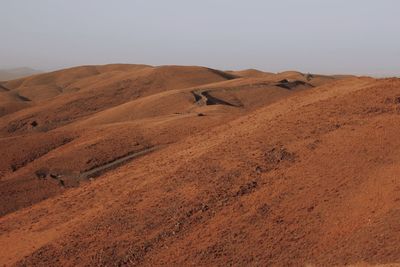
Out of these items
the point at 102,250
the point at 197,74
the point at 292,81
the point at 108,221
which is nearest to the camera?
the point at 102,250

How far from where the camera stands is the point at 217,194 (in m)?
16.5

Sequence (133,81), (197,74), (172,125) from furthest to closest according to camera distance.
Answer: (197,74), (133,81), (172,125)

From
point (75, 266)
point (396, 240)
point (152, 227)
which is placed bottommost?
point (75, 266)

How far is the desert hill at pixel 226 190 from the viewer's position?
45.4 ft

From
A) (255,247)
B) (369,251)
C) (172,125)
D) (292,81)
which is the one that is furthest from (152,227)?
(292,81)

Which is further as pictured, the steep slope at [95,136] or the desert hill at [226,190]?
the steep slope at [95,136]

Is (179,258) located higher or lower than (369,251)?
lower

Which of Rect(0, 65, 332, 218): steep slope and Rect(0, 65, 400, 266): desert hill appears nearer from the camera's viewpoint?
Rect(0, 65, 400, 266): desert hill

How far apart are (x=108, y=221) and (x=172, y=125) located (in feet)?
44.8

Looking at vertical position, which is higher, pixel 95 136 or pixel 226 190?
pixel 226 190

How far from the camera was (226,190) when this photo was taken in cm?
1675

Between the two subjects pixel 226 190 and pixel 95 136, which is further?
pixel 95 136

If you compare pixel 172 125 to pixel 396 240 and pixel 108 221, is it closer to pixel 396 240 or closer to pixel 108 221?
pixel 108 221

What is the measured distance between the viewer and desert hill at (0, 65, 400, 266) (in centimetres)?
1384
